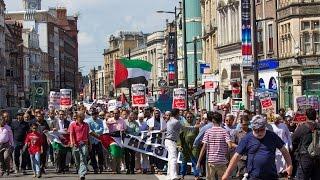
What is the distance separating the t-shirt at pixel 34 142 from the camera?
2383 centimetres

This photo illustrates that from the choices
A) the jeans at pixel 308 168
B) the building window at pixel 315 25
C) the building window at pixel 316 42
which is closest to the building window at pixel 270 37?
the building window at pixel 316 42

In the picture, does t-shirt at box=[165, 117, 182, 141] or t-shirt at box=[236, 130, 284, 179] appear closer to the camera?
t-shirt at box=[236, 130, 284, 179]

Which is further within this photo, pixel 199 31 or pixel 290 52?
pixel 199 31

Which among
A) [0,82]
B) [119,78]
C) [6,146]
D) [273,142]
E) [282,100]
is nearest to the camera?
[273,142]

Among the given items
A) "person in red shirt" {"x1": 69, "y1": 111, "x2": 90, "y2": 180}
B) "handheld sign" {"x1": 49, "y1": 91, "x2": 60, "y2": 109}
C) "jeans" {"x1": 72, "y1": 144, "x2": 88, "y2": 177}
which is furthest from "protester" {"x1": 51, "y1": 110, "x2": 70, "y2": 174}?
"handheld sign" {"x1": 49, "y1": 91, "x2": 60, "y2": 109}

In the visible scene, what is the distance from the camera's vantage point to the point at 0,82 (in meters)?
124

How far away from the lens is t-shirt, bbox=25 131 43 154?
2383 cm

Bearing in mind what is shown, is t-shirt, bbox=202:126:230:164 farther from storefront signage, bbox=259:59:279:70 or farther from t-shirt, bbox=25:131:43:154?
storefront signage, bbox=259:59:279:70

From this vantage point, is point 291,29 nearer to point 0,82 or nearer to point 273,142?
point 273,142

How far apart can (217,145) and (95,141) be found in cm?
1000

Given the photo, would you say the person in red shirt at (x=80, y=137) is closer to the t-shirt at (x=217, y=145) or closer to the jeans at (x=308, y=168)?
the t-shirt at (x=217, y=145)

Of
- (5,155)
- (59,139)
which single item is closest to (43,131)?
(59,139)

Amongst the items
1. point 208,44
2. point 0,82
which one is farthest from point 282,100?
point 0,82

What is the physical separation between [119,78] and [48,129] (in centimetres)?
2399
